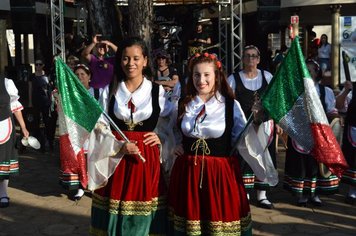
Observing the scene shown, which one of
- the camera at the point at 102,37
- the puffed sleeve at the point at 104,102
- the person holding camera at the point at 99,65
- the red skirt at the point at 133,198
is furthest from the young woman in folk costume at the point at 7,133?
the red skirt at the point at 133,198

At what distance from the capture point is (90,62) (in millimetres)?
6426

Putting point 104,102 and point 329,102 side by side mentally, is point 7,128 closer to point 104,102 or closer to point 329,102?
point 104,102

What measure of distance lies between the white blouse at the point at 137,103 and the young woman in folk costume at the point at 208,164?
0.17 meters

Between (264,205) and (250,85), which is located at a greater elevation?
(250,85)

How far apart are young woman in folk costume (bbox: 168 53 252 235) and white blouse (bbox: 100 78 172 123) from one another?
173 millimetres

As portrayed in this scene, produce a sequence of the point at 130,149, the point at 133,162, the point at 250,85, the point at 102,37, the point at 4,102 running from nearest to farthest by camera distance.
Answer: the point at 130,149
the point at 133,162
the point at 250,85
the point at 4,102
the point at 102,37

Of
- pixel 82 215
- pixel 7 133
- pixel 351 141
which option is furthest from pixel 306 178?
pixel 7 133

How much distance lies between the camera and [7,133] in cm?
552

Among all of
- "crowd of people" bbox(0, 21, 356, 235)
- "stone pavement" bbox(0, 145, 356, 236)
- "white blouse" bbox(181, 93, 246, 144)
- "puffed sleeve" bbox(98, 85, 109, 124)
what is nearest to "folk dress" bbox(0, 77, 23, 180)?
"stone pavement" bbox(0, 145, 356, 236)

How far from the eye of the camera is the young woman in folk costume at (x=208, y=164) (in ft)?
11.0

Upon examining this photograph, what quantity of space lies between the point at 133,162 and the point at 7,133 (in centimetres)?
244

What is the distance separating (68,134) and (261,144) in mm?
1269

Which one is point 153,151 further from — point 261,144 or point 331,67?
point 331,67

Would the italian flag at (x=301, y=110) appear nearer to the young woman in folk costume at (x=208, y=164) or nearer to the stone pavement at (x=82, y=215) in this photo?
the young woman in folk costume at (x=208, y=164)
